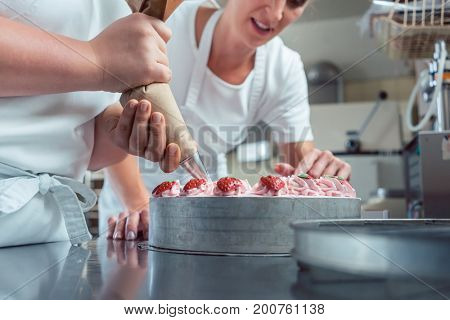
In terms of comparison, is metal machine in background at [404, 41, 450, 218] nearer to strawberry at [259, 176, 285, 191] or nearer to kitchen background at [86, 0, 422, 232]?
kitchen background at [86, 0, 422, 232]

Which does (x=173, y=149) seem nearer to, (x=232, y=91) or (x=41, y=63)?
(x=41, y=63)

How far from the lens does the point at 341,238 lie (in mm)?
279

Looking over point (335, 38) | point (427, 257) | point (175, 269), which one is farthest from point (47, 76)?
point (335, 38)

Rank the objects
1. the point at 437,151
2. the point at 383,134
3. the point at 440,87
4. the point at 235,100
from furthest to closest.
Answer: the point at 383,134, the point at 440,87, the point at 437,151, the point at 235,100

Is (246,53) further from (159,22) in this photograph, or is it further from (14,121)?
(14,121)

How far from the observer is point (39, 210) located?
0.53m

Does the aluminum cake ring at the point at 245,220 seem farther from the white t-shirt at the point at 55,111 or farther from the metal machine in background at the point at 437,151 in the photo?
the metal machine in background at the point at 437,151

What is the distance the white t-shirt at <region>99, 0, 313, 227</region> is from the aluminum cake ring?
206 millimetres

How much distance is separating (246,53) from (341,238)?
0.53 meters

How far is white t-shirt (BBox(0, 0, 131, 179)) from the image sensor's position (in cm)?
→ 51

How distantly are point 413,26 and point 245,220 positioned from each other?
670 mm

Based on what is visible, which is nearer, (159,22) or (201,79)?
(159,22)

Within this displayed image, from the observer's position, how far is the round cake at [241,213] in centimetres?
43

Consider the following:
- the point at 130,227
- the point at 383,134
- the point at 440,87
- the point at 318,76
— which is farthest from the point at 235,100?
the point at 383,134
